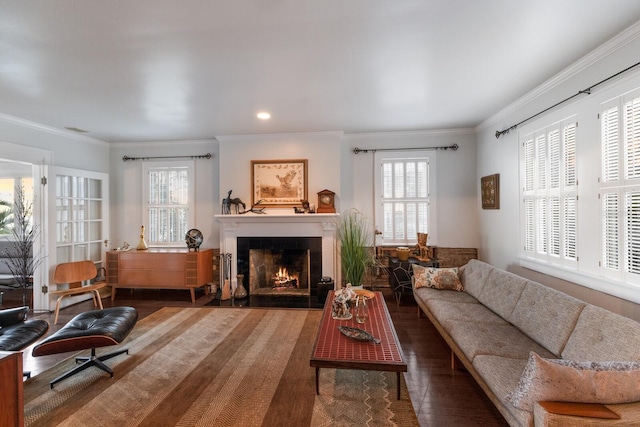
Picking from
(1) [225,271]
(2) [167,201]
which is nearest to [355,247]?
(1) [225,271]

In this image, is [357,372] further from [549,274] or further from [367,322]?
[549,274]

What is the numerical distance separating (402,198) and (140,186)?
4554mm

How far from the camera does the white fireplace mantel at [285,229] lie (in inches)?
172

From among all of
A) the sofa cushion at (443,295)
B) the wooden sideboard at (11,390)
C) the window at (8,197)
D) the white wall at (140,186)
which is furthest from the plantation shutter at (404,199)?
the window at (8,197)

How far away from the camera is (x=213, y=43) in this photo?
206cm

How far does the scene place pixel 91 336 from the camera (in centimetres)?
209

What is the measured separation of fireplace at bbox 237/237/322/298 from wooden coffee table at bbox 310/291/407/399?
1.94 m

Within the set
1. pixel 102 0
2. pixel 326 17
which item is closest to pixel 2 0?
pixel 102 0

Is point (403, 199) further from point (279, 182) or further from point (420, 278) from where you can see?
Result: point (279, 182)

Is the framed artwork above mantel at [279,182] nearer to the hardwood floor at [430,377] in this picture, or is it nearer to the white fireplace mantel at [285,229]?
the white fireplace mantel at [285,229]

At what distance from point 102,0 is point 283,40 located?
3.53 ft

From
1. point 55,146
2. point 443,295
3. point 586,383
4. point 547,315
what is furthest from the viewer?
point 55,146

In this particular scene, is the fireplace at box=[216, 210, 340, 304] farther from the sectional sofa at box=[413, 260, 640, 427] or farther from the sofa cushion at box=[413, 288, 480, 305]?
the sectional sofa at box=[413, 260, 640, 427]

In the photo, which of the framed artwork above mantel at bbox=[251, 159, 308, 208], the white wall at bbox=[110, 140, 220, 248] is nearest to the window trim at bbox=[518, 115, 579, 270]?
the framed artwork above mantel at bbox=[251, 159, 308, 208]
